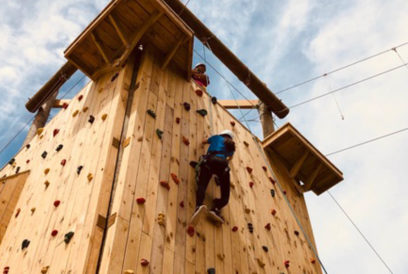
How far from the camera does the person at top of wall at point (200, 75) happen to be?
7.45 m

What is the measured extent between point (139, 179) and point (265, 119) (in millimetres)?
4478

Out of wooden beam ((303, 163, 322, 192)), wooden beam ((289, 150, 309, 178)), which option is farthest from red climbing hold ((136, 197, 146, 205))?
wooden beam ((303, 163, 322, 192))

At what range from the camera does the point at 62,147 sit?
5168mm

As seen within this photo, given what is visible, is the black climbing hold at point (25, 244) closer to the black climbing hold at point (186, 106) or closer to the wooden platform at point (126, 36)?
the wooden platform at point (126, 36)

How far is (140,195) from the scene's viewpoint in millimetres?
3811

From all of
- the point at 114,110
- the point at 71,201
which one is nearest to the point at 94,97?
the point at 114,110

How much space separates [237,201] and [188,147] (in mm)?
925

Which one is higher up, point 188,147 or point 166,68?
point 166,68

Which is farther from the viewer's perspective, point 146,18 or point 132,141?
point 146,18

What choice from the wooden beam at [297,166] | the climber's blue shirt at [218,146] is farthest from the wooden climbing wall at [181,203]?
the wooden beam at [297,166]

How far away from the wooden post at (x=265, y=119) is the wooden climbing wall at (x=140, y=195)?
5.03ft

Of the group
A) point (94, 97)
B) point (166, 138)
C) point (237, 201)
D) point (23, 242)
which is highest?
point (94, 97)

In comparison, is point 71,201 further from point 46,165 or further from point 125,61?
point 125,61

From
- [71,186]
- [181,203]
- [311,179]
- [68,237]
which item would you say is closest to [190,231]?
[181,203]
